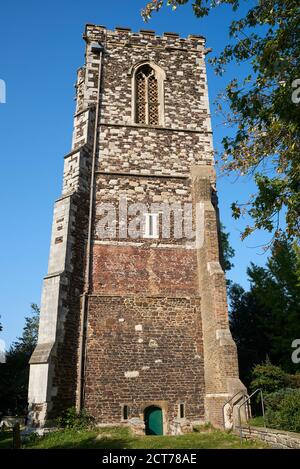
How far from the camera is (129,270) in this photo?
14.1 m

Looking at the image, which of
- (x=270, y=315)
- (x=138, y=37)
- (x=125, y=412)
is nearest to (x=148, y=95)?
(x=138, y=37)

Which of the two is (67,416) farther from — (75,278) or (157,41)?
(157,41)

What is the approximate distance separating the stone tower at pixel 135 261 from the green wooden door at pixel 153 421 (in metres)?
0.24

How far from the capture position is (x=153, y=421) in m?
12.4

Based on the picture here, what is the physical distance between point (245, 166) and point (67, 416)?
28.0ft

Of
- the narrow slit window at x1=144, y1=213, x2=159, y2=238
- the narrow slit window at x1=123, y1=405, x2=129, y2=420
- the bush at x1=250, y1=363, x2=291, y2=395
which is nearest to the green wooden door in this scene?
the narrow slit window at x1=123, y1=405, x2=129, y2=420

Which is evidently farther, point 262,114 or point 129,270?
point 129,270

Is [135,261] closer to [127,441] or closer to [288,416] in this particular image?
[127,441]

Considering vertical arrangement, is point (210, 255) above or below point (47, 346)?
above

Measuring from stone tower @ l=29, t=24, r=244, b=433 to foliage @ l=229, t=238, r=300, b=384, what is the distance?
10.5 meters

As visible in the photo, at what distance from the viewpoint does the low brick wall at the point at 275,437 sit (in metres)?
7.70

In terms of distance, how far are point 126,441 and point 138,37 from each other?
56.2 feet
